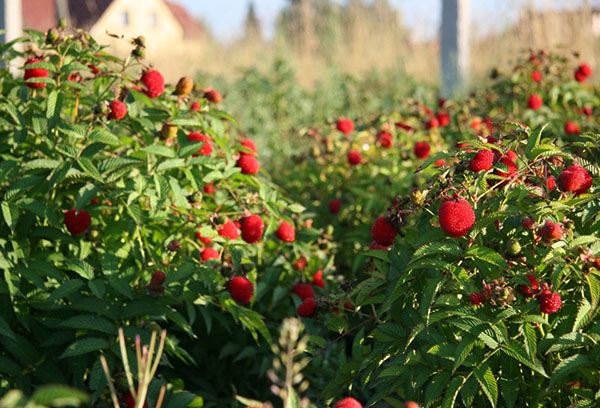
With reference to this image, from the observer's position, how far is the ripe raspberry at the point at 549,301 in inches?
55.5

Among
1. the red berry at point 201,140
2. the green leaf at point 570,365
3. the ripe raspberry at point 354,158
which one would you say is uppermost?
the red berry at point 201,140

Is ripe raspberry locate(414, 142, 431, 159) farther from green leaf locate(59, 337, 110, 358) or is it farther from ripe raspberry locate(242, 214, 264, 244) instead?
green leaf locate(59, 337, 110, 358)

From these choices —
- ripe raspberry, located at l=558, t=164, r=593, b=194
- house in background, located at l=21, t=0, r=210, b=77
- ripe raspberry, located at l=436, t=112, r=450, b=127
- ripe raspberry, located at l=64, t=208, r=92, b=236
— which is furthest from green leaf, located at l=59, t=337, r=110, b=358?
house in background, located at l=21, t=0, r=210, b=77

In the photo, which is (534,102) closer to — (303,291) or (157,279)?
(303,291)

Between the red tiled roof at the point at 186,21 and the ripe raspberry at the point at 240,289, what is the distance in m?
28.4

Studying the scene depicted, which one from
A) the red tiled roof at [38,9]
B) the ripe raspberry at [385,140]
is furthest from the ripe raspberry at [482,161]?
the red tiled roof at [38,9]

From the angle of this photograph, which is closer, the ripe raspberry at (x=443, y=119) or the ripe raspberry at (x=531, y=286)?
the ripe raspberry at (x=531, y=286)

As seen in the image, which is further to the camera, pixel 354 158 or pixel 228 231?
pixel 354 158

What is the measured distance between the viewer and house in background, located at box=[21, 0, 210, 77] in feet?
40.5

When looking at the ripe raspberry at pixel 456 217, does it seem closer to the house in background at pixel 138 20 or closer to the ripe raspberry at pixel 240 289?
the ripe raspberry at pixel 240 289

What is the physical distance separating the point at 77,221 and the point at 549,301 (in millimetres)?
1217

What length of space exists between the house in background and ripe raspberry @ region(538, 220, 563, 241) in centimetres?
892

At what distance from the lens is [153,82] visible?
6.84 ft

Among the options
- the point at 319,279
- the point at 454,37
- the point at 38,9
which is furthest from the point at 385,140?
the point at 38,9
